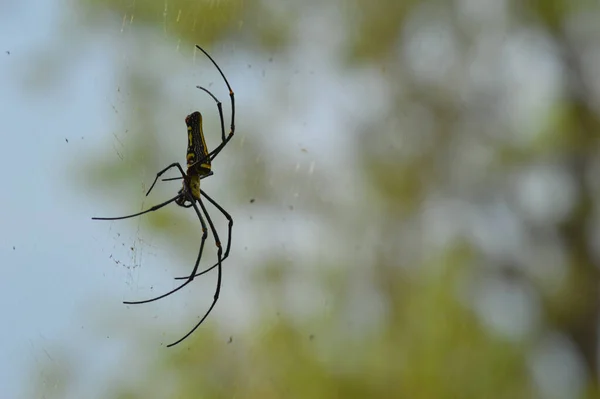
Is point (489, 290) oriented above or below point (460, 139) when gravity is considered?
below

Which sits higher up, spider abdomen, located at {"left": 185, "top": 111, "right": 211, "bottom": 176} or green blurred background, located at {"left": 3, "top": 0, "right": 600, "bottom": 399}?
spider abdomen, located at {"left": 185, "top": 111, "right": 211, "bottom": 176}

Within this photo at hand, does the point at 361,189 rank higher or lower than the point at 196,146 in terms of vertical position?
lower

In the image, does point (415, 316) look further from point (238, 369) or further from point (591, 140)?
point (591, 140)

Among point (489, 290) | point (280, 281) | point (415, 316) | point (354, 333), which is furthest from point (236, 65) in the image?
point (489, 290)

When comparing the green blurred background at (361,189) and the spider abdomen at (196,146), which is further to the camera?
the green blurred background at (361,189)

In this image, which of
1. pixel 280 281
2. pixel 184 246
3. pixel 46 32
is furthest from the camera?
pixel 280 281

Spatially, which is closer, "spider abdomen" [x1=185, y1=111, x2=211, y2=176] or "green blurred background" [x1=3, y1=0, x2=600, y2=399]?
"spider abdomen" [x1=185, y1=111, x2=211, y2=176]

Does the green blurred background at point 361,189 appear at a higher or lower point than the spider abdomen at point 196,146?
lower

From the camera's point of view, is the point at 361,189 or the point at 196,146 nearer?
the point at 196,146
